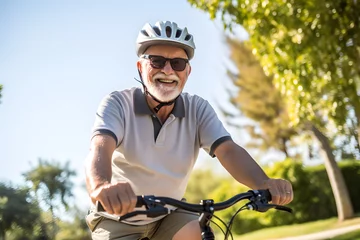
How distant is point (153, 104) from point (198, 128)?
0.31 meters

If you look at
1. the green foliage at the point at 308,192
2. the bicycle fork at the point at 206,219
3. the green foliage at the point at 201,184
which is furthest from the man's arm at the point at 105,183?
the green foliage at the point at 201,184

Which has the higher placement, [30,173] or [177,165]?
[30,173]

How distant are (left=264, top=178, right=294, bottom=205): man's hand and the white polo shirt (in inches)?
20.7

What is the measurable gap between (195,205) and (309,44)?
27.2ft

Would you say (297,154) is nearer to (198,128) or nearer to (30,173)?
(30,173)

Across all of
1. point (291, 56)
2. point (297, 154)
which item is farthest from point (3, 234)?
point (297, 154)

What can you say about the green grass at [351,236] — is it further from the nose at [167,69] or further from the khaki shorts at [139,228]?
the nose at [167,69]

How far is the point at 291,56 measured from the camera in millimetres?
10938

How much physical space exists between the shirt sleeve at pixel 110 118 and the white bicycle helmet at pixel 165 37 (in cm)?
38

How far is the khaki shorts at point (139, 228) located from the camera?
354 cm

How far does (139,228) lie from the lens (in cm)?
362

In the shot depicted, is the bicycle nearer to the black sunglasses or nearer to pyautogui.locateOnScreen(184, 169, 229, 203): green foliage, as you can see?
the black sunglasses

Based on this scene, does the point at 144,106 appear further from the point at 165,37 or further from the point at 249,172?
the point at 249,172

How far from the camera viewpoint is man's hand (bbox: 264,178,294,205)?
10.5 ft
